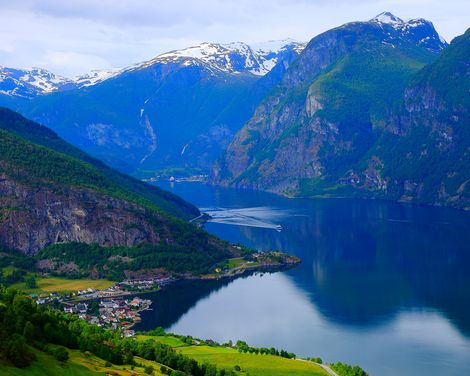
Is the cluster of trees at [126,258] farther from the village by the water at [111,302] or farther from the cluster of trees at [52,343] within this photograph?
the cluster of trees at [52,343]

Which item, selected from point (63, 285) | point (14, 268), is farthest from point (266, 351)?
point (14, 268)

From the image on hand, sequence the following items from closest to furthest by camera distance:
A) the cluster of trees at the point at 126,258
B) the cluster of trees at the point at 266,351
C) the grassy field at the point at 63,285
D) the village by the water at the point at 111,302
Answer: the cluster of trees at the point at 266,351
the village by the water at the point at 111,302
the grassy field at the point at 63,285
the cluster of trees at the point at 126,258

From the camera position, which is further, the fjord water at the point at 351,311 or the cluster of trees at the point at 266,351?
the fjord water at the point at 351,311

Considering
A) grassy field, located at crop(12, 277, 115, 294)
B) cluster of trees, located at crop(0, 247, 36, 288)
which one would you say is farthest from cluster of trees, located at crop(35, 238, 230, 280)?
cluster of trees, located at crop(0, 247, 36, 288)

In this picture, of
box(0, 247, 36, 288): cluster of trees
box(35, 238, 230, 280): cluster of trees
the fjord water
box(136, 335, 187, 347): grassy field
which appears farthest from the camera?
box(35, 238, 230, 280): cluster of trees

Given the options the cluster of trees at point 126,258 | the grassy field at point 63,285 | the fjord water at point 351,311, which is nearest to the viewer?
the fjord water at point 351,311

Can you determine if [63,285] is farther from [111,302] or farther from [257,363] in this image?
[257,363]

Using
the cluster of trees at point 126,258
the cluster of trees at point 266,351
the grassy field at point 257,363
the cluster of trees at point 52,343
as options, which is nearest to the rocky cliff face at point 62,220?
the cluster of trees at point 126,258

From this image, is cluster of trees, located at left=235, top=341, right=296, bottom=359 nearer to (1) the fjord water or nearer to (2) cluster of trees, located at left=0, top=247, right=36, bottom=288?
(1) the fjord water
